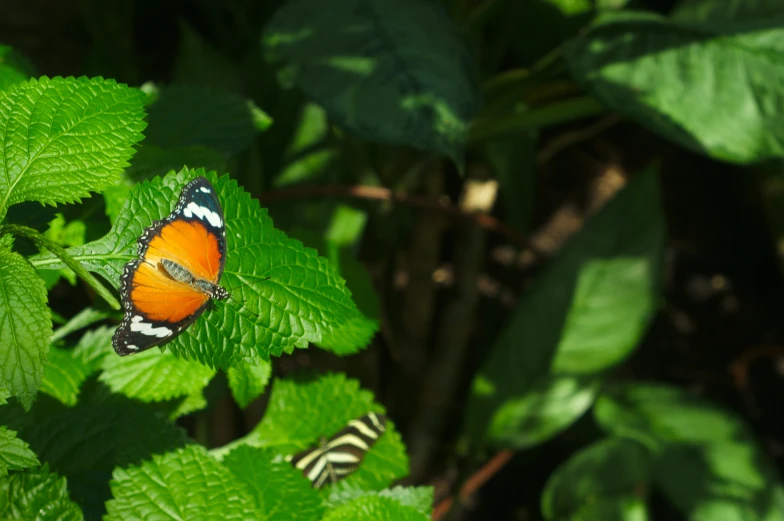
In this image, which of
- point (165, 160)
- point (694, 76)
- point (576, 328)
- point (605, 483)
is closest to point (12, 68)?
point (165, 160)

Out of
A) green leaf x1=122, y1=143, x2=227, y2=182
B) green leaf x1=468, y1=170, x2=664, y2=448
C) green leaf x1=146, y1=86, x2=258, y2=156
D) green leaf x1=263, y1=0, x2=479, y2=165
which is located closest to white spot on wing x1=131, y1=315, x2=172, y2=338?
green leaf x1=122, y1=143, x2=227, y2=182

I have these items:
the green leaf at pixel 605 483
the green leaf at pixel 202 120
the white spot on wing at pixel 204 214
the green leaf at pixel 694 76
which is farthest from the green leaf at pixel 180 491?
the green leaf at pixel 605 483

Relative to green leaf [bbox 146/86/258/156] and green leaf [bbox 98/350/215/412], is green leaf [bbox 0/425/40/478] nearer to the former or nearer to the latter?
green leaf [bbox 98/350/215/412]

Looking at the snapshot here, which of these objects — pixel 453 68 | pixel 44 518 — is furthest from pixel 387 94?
pixel 44 518

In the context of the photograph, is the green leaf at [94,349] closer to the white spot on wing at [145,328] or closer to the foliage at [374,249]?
the foliage at [374,249]

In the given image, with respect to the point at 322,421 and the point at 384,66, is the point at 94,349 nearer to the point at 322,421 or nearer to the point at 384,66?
the point at 322,421
